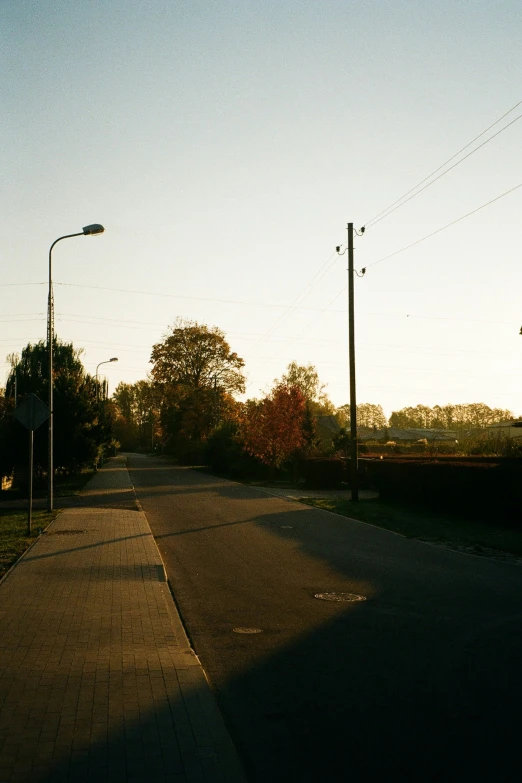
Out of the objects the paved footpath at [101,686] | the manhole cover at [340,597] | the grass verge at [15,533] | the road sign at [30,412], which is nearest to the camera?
the paved footpath at [101,686]

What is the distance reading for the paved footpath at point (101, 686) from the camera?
437 cm

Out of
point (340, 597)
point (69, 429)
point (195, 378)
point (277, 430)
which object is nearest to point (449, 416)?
point (195, 378)

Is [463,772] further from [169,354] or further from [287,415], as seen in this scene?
[169,354]

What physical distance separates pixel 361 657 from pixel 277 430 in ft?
118

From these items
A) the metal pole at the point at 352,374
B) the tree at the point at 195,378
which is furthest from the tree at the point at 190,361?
the metal pole at the point at 352,374

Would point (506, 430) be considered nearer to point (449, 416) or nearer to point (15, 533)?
point (15, 533)

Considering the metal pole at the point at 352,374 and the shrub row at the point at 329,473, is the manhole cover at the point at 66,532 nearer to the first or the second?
the metal pole at the point at 352,374

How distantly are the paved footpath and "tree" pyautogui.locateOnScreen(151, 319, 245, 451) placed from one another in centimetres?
5459

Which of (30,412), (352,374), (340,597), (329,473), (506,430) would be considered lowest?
(340,597)

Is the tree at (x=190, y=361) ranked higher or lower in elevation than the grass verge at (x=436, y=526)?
higher

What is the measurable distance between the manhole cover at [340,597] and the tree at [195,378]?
55982 mm

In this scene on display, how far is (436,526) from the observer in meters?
18.2

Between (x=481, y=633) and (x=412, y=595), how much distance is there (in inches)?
85.2

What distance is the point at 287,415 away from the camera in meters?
43.2
